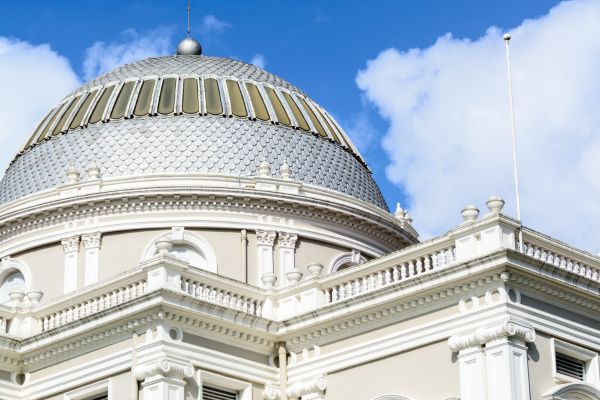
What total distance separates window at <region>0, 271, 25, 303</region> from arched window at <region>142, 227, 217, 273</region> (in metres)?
4.46

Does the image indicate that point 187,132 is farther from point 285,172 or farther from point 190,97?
point 285,172

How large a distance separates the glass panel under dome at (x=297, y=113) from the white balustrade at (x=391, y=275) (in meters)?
11.9

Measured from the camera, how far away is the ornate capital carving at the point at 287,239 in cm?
4006

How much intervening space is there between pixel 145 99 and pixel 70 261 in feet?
20.6

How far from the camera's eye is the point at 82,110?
44.1 meters

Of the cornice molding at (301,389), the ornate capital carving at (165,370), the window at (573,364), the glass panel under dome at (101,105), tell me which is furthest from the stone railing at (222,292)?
the glass panel under dome at (101,105)

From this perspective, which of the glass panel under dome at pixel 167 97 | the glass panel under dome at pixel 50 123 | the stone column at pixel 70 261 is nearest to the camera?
the stone column at pixel 70 261

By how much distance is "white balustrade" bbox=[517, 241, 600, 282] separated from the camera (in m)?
29.6

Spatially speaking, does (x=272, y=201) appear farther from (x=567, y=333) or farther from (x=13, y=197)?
(x=567, y=333)

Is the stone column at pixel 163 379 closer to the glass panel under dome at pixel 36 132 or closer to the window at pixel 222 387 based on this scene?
the window at pixel 222 387

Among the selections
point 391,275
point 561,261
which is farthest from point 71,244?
point 561,261

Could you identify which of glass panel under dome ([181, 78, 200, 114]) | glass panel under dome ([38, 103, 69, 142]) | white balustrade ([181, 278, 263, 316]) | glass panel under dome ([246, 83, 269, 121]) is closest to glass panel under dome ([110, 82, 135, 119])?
glass panel under dome ([181, 78, 200, 114])

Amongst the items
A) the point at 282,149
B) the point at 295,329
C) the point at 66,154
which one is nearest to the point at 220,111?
the point at 282,149

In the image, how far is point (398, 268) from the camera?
103 ft
